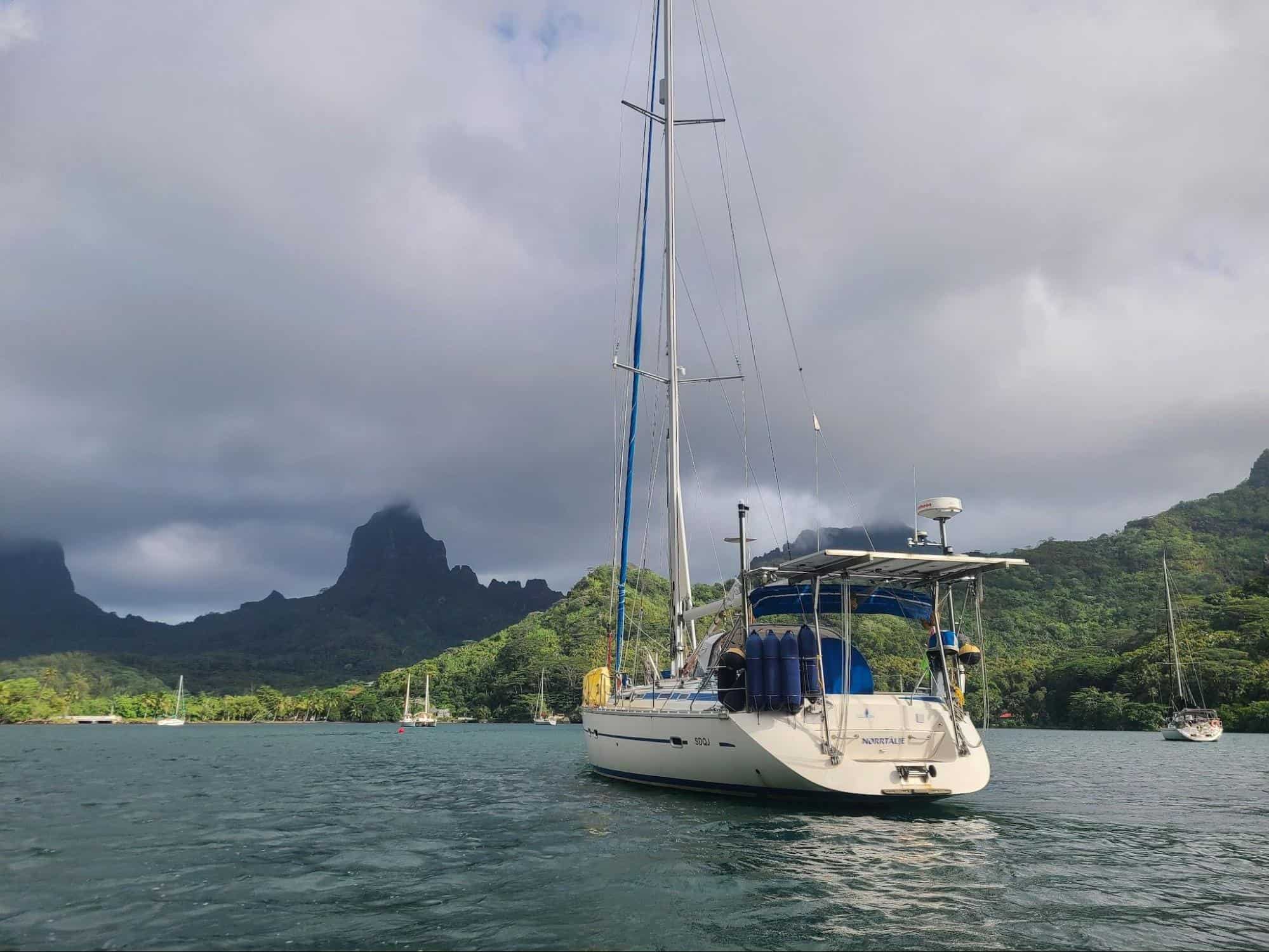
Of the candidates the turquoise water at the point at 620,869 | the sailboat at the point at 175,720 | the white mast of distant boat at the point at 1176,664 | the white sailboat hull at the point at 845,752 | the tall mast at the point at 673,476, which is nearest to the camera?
the turquoise water at the point at 620,869

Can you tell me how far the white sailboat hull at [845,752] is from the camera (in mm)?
13445

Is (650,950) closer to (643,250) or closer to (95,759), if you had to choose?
(643,250)

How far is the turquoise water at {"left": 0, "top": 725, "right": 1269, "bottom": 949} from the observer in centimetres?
702

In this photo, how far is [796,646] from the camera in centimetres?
1483

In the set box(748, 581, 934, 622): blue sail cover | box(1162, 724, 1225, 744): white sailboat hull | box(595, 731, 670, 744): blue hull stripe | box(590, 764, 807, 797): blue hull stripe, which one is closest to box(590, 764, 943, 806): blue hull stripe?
box(590, 764, 807, 797): blue hull stripe

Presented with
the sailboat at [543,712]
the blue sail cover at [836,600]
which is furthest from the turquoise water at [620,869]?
the sailboat at [543,712]

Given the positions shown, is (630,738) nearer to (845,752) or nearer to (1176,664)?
(845,752)

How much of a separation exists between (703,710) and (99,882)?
32.5 ft

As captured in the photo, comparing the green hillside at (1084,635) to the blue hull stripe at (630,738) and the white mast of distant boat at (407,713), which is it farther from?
the blue hull stripe at (630,738)

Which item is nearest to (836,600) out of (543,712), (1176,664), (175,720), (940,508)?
(940,508)

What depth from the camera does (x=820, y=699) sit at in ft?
46.8

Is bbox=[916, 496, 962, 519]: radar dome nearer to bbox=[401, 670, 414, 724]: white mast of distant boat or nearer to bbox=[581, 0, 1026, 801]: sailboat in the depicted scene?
bbox=[581, 0, 1026, 801]: sailboat

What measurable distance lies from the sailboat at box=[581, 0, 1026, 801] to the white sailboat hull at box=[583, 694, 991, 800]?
2 cm

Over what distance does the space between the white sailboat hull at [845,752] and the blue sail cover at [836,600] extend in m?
2.43
